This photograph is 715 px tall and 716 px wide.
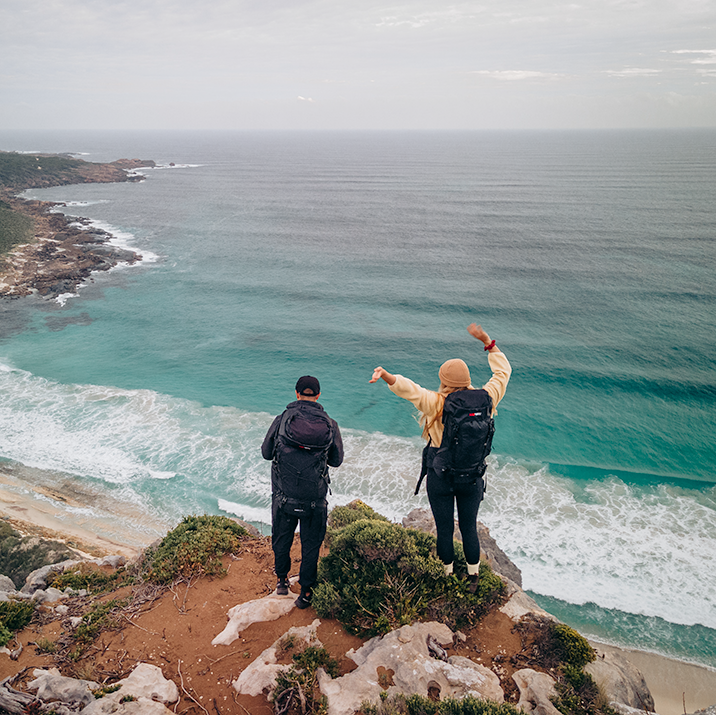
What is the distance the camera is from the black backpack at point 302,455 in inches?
214

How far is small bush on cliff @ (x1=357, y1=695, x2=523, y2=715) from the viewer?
4.79m

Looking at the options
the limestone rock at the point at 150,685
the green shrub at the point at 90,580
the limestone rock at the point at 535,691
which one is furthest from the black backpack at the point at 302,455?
the green shrub at the point at 90,580

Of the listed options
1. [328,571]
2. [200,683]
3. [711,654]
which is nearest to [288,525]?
[328,571]

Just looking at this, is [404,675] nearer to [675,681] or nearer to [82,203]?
[675,681]

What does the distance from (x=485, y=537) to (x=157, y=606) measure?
8062mm

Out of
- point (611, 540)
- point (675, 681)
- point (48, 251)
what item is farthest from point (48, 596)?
point (48, 251)

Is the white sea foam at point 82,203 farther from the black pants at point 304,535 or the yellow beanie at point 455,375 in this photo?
the yellow beanie at point 455,375

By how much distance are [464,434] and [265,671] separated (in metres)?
3.51

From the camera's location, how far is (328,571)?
685 cm

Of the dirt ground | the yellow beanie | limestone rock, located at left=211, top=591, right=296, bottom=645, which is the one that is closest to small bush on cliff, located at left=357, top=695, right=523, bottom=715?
the dirt ground

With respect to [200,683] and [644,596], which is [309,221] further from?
[200,683]

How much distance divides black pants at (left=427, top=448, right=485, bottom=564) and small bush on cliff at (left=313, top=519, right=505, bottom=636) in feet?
2.10

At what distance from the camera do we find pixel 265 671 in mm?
5441

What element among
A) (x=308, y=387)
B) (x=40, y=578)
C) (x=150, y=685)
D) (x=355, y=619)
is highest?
(x=308, y=387)
